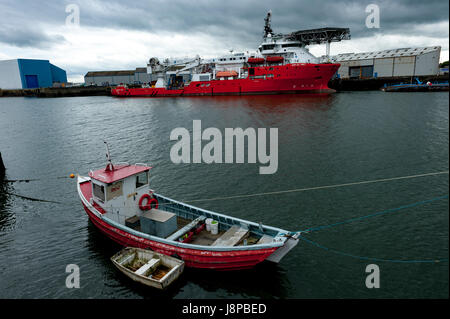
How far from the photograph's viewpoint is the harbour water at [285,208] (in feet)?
39.7

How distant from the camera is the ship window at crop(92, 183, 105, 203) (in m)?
14.4

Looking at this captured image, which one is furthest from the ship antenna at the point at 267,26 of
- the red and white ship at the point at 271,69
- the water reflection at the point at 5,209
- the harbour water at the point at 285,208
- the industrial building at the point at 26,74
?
the industrial building at the point at 26,74

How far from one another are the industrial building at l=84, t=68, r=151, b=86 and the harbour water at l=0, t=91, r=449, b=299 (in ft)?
458

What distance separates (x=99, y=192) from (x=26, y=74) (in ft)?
582

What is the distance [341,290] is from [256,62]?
7960 centimetres

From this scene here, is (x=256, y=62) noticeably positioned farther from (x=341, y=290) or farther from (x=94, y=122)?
(x=341, y=290)

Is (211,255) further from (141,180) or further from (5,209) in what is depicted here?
(5,209)

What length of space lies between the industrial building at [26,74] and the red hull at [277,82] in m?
113

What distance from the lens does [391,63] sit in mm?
105000

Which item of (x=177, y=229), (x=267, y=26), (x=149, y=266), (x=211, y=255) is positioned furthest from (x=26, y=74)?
(x=211, y=255)

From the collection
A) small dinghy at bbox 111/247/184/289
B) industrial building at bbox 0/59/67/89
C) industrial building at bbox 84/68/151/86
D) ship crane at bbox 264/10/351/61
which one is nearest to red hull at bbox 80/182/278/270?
small dinghy at bbox 111/247/184/289

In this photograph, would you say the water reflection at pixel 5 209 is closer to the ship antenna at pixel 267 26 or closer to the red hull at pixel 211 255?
the red hull at pixel 211 255

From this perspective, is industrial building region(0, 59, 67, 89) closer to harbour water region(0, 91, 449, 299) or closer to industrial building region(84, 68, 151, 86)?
industrial building region(84, 68, 151, 86)
